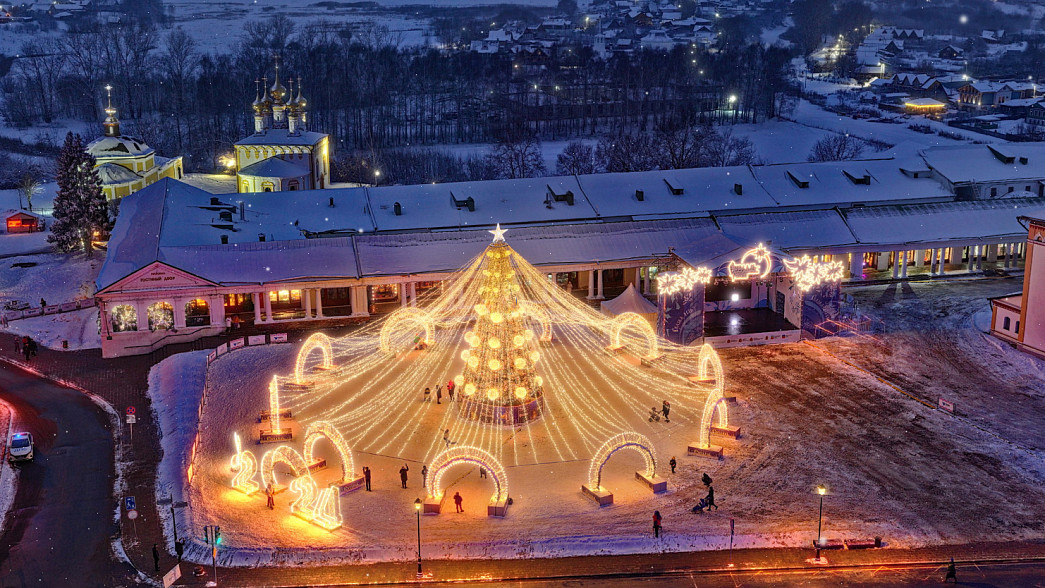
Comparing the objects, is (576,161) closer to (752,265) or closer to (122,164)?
(122,164)

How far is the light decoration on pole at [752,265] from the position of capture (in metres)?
45.6

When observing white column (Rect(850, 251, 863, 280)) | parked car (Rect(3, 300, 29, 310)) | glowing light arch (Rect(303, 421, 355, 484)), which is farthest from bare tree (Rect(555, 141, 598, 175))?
glowing light arch (Rect(303, 421, 355, 484))

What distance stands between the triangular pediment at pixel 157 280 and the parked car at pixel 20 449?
11.3 m

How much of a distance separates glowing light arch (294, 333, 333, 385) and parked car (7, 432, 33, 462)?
987cm

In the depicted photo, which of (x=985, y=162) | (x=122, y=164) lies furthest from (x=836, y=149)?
(x=122, y=164)

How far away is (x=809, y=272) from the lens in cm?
4603

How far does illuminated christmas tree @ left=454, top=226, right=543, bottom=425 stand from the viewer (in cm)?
3700

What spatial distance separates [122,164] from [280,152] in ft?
39.2

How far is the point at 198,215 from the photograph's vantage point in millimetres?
54812

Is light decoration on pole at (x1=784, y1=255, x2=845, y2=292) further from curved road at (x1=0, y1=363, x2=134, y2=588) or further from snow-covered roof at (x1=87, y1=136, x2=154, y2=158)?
snow-covered roof at (x1=87, y1=136, x2=154, y2=158)

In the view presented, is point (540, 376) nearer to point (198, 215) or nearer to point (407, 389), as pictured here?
point (407, 389)

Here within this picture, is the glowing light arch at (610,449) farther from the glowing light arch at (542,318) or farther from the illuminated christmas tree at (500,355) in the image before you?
the glowing light arch at (542,318)

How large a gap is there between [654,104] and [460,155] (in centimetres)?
2808

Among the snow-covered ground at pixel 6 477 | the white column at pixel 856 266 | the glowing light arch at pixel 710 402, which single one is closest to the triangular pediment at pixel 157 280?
the snow-covered ground at pixel 6 477
